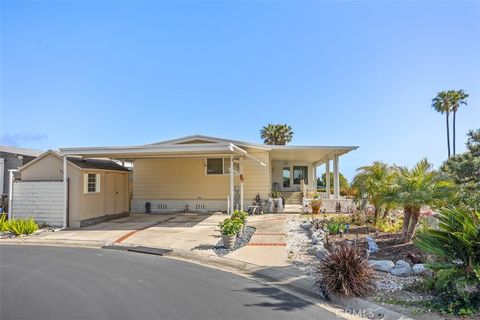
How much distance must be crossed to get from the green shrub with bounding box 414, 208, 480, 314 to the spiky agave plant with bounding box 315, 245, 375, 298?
3.09 ft

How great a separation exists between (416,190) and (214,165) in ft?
39.4

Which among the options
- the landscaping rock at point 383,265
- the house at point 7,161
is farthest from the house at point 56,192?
the landscaping rock at point 383,265

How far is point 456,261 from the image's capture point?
5266 millimetres

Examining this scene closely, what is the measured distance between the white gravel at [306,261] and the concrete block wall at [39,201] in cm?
913

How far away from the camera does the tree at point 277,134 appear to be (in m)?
39.6

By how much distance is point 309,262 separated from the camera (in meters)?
7.77

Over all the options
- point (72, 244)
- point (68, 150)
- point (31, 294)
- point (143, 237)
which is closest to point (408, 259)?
point (31, 294)

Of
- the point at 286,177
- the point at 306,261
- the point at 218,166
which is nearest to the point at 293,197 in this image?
the point at 286,177

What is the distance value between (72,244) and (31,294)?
5332 millimetres

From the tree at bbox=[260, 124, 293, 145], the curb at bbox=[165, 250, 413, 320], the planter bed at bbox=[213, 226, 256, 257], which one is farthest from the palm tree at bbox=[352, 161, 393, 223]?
the tree at bbox=[260, 124, 293, 145]

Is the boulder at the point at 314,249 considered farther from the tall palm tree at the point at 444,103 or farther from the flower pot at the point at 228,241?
the tall palm tree at the point at 444,103

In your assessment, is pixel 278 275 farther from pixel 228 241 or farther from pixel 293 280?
pixel 228 241

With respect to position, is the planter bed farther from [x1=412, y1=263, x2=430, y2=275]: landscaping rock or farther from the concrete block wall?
the concrete block wall

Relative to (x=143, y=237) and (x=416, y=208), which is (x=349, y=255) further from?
(x=143, y=237)
